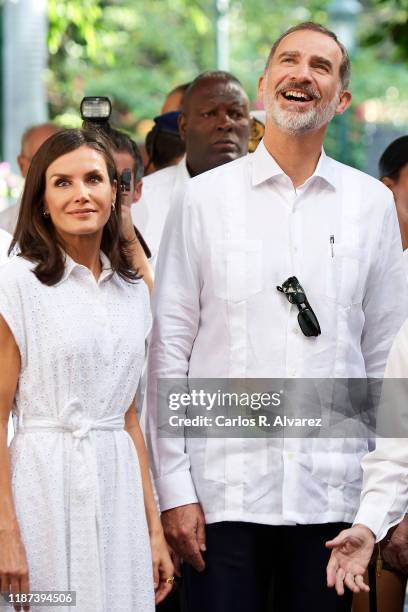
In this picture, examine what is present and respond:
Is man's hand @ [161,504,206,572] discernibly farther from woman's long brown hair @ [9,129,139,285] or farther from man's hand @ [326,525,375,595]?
woman's long brown hair @ [9,129,139,285]

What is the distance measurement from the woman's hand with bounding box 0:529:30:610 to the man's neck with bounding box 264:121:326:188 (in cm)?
153

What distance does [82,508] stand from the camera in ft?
16.0

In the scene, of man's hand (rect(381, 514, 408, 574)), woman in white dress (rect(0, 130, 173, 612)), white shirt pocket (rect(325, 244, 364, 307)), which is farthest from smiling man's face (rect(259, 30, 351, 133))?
man's hand (rect(381, 514, 408, 574))

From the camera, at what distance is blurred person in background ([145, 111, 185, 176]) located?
27.1 ft

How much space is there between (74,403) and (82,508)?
0.31m

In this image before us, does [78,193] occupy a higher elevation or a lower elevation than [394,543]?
higher

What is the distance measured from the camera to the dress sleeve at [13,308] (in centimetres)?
483

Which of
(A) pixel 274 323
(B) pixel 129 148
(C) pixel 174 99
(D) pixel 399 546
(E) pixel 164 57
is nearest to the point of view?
(D) pixel 399 546

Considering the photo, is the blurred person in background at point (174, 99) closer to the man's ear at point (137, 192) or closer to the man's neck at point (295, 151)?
the man's ear at point (137, 192)

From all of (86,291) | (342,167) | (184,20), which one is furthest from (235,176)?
(184,20)

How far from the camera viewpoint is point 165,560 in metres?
5.18

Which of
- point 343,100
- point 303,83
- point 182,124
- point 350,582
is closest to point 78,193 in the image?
point 303,83

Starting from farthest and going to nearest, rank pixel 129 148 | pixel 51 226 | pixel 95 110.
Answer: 1. pixel 129 148
2. pixel 95 110
3. pixel 51 226

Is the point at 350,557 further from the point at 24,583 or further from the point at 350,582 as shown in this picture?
the point at 24,583
